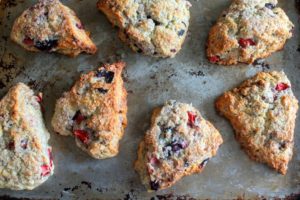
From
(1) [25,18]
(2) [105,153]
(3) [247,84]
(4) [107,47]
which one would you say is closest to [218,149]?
(3) [247,84]

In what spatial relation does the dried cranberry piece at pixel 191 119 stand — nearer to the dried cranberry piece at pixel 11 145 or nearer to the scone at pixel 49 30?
the scone at pixel 49 30

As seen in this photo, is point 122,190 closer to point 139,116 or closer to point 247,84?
point 139,116

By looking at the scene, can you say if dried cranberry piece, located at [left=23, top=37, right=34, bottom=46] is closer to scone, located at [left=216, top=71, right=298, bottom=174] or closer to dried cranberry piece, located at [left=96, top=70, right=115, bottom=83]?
dried cranberry piece, located at [left=96, top=70, right=115, bottom=83]

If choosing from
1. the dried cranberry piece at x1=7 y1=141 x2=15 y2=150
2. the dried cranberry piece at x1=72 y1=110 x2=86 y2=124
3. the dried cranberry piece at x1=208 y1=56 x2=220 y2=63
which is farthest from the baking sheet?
the dried cranberry piece at x1=7 y1=141 x2=15 y2=150

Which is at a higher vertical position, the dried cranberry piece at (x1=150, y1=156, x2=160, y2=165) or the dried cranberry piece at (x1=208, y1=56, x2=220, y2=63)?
the dried cranberry piece at (x1=208, y1=56, x2=220, y2=63)

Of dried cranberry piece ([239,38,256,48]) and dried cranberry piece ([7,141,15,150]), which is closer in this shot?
dried cranberry piece ([7,141,15,150])

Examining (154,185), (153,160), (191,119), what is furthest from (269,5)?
(154,185)
